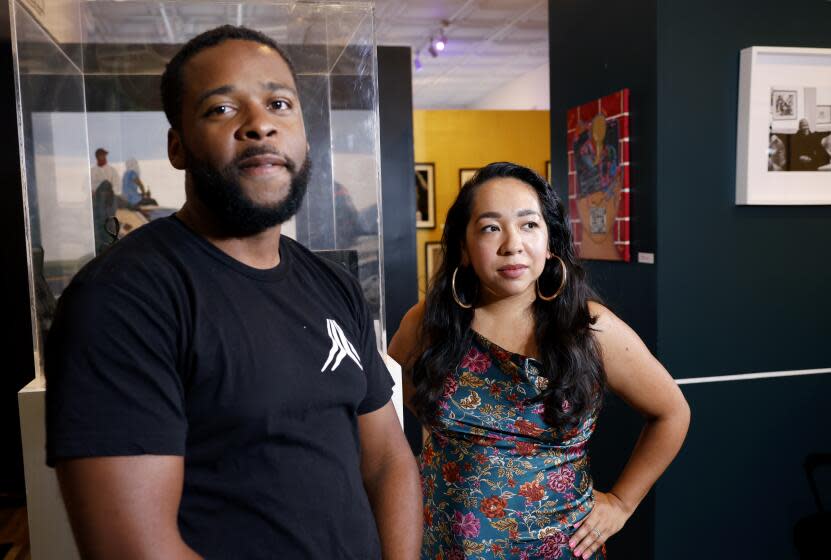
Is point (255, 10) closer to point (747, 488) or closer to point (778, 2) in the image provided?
point (778, 2)

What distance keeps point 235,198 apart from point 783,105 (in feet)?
9.30

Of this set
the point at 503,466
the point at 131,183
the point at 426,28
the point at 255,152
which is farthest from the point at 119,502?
the point at 426,28

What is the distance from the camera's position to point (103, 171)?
82.3 inches

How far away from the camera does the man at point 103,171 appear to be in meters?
2.08

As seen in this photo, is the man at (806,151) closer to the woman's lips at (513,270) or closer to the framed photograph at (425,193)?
the woman's lips at (513,270)

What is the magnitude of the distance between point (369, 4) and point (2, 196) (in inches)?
132

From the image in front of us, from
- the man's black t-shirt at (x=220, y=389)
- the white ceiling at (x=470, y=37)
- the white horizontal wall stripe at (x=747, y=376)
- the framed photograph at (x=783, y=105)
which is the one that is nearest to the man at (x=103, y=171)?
the man's black t-shirt at (x=220, y=389)

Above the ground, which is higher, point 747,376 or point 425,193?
point 425,193

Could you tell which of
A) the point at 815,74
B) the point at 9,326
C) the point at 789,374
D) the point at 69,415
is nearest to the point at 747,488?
the point at 789,374

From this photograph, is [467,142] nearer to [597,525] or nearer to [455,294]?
[455,294]

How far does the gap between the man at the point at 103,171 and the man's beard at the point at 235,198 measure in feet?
3.85

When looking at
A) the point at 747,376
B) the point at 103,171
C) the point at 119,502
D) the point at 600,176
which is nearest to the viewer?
the point at 119,502

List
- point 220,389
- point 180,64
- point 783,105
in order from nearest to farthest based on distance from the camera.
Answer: point 220,389
point 180,64
point 783,105

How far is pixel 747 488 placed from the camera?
3.25 meters
